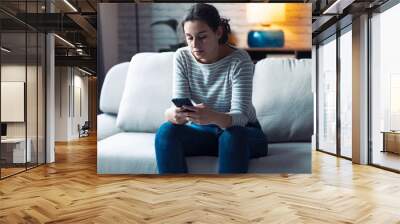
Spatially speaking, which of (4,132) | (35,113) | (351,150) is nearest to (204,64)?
(4,132)

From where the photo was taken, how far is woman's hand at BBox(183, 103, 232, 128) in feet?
17.4

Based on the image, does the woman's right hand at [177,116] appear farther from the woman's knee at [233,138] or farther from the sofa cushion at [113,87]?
the sofa cushion at [113,87]

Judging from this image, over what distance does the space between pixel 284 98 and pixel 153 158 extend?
1865 millimetres

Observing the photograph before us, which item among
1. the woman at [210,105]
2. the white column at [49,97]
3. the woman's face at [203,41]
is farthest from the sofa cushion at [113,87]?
the white column at [49,97]

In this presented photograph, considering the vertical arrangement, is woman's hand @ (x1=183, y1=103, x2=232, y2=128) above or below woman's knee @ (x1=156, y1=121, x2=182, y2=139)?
above

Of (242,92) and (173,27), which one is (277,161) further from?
(173,27)

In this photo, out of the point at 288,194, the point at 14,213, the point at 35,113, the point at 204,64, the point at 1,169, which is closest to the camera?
the point at 14,213

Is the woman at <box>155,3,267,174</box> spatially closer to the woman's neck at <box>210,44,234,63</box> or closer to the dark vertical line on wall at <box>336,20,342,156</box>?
the woman's neck at <box>210,44,234,63</box>

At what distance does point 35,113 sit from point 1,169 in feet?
4.89

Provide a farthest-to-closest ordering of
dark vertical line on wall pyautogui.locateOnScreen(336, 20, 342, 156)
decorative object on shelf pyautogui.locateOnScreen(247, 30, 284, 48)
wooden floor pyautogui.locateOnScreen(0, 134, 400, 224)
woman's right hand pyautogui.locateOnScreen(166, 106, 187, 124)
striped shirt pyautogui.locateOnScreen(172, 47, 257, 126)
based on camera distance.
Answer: dark vertical line on wall pyautogui.locateOnScreen(336, 20, 342, 156) < decorative object on shelf pyautogui.locateOnScreen(247, 30, 284, 48) < woman's right hand pyautogui.locateOnScreen(166, 106, 187, 124) < striped shirt pyautogui.locateOnScreen(172, 47, 257, 126) < wooden floor pyautogui.locateOnScreen(0, 134, 400, 224)

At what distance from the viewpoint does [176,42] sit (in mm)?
5473

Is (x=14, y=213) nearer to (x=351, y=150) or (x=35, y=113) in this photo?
(x=35, y=113)

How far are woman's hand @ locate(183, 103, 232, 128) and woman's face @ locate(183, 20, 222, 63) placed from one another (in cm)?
60

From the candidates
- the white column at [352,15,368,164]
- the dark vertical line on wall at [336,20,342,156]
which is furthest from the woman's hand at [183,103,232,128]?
the dark vertical line on wall at [336,20,342,156]
